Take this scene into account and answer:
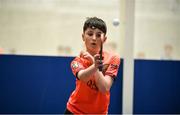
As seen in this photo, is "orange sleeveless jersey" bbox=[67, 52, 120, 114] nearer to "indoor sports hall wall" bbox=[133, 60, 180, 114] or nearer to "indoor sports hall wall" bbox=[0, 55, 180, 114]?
"indoor sports hall wall" bbox=[0, 55, 180, 114]

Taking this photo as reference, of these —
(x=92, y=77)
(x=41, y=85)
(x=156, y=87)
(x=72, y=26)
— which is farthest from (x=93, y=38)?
(x=72, y=26)

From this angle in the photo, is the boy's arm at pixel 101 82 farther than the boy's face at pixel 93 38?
No

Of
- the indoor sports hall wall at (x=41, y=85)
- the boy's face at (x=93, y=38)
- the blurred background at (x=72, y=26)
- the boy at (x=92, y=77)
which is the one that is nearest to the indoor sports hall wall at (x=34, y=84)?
the indoor sports hall wall at (x=41, y=85)

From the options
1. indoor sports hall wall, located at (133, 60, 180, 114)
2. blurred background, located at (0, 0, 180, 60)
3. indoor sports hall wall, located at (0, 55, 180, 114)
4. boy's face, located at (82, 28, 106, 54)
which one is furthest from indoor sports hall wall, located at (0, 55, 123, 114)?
boy's face, located at (82, 28, 106, 54)

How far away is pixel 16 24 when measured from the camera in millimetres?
5398

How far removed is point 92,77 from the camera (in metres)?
1.74

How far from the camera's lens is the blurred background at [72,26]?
17.6 feet

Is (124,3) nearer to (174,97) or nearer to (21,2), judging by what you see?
(174,97)

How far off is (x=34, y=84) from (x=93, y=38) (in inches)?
92.8

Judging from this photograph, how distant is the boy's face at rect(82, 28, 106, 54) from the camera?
176 cm

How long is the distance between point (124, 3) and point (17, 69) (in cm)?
167

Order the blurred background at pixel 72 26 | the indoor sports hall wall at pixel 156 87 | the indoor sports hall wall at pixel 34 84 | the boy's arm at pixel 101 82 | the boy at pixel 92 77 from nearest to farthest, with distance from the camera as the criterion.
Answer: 1. the boy's arm at pixel 101 82
2. the boy at pixel 92 77
3. the indoor sports hall wall at pixel 34 84
4. the indoor sports hall wall at pixel 156 87
5. the blurred background at pixel 72 26

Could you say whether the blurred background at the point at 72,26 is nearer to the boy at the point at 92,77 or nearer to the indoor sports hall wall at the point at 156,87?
the indoor sports hall wall at the point at 156,87

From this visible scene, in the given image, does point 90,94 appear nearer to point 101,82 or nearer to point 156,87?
point 101,82
